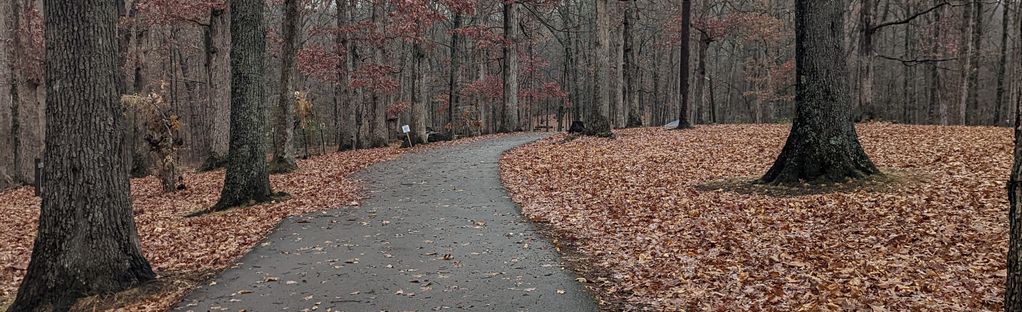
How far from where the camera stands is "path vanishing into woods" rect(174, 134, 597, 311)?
554cm

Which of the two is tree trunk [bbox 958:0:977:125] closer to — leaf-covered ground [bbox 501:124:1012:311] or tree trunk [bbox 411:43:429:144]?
leaf-covered ground [bbox 501:124:1012:311]

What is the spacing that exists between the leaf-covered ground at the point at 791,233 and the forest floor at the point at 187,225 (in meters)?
3.96

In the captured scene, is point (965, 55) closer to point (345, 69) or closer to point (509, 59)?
point (509, 59)

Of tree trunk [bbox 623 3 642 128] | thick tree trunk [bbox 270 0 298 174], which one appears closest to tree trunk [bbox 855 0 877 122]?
tree trunk [bbox 623 3 642 128]

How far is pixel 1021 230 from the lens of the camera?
2678 mm

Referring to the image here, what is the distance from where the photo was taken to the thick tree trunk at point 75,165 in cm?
555

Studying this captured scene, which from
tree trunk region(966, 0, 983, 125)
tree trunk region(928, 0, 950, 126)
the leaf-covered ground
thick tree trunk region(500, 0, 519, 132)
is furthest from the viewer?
thick tree trunk region(500, 0, 519, 132)

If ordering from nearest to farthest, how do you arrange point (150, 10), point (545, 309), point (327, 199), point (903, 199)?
point (545, 309)
point (903, 199)
point (327, 199)
point (150, 10)

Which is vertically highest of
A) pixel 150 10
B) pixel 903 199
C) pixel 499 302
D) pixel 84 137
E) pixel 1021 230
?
pixel 150 10

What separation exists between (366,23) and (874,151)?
653 inches

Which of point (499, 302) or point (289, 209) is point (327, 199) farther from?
point (499, 302)

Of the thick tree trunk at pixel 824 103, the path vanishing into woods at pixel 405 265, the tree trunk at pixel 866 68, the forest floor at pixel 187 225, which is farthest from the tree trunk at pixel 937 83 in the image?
the forest floor at pixel 187 225

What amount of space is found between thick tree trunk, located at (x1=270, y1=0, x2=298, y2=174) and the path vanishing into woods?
20.3 ft

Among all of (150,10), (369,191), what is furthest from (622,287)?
(150,10)
